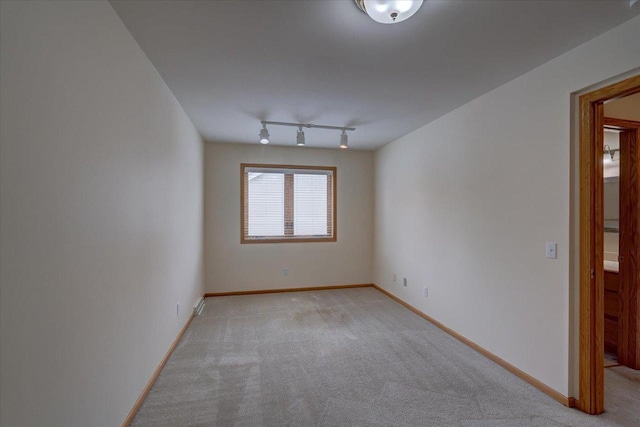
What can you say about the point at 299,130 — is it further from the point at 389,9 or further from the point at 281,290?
the point at 281,290

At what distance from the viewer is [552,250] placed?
215 cm

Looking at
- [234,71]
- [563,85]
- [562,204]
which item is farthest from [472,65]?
[234,71]

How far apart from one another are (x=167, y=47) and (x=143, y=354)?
6.96 ft

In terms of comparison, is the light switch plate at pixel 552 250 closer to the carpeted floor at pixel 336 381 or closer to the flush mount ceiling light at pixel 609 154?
the carpeted floor at pixel 336 381

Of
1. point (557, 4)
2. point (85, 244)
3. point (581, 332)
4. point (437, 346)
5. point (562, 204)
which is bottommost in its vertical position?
point (437, 346)

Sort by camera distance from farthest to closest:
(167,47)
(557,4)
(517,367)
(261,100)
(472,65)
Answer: (261,100), (517,367), (472,65), (167,47), (557,4)

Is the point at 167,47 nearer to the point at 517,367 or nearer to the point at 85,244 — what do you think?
the point at 85,244

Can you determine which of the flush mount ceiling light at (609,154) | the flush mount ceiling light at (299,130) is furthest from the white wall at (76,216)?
the flush mount ceiling light at (609,154)

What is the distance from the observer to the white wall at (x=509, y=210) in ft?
6.73

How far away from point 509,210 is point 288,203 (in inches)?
132

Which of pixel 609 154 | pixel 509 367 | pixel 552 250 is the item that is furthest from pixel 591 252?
pixel 609 154

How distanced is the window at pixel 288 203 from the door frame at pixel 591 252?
3570 mm

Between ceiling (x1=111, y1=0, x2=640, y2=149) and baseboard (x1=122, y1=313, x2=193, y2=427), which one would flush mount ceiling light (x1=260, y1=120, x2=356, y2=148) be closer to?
ceiling (x1=111, y1=0, x2=640, y2=149)

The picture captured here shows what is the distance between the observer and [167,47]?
1.97m
